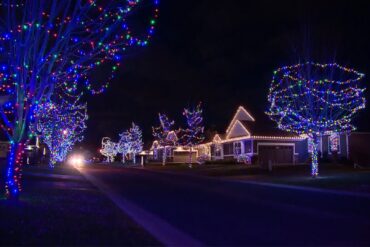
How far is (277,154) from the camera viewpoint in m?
46.5

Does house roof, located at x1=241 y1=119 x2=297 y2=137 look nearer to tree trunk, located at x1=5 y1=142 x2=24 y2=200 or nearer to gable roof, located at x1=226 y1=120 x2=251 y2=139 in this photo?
gable roof, located at x1=226 y1=120 x2=251 y2=139

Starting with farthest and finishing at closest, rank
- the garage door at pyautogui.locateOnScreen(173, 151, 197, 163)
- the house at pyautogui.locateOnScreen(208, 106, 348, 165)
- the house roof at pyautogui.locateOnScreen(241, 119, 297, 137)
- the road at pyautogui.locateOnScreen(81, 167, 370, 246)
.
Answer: the garage door at pyautogui.locateOnScreen(173, 151, 197, 163) → the house roof at pyautogui.locateOnScreen(241, 119, 297, 137) → the house at pyautogui.locateOnScreen(208, 106, 348, 165) → the road at pyautogui.locateOnScreen(81, 167, 370, 246)

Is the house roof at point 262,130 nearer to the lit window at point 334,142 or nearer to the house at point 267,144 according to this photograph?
the house at point 267,144

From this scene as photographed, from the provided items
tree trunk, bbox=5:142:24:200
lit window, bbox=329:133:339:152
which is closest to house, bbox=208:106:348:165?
lit window, bbox=329:133:339:152

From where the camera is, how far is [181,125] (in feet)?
262

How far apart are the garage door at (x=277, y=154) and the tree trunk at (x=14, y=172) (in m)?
34.8

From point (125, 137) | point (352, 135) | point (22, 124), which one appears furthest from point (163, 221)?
point (125, 137)

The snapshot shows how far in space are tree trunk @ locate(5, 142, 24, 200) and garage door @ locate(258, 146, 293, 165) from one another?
34.8 m

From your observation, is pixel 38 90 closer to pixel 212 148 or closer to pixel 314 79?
pixel 314 79

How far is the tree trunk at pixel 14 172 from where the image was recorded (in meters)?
13.0

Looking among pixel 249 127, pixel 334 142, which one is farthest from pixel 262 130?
pixel 334 142

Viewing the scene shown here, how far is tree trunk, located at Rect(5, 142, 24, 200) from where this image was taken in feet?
42.6

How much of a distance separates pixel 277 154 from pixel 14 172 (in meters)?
36.3

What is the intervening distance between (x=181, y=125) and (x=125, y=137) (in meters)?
15.5
